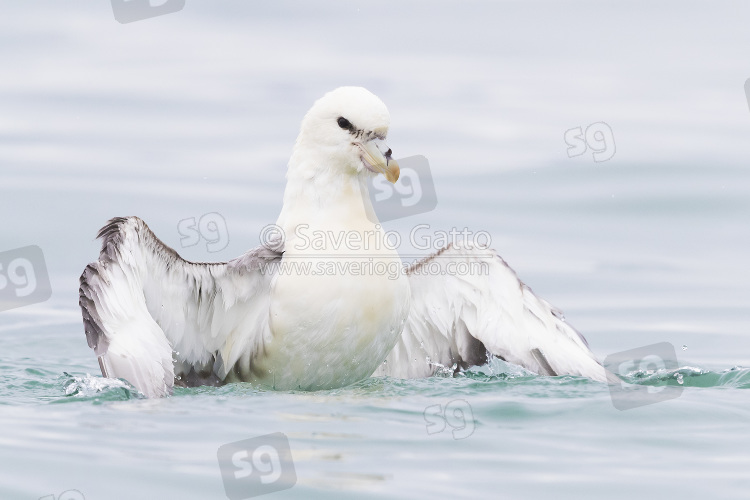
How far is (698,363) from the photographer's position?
1205cm

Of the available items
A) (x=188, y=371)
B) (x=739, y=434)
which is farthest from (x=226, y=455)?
(x=739, y=434)

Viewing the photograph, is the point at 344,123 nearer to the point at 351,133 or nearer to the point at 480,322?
the point at 351,133

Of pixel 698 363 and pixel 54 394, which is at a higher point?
pixel 54 394

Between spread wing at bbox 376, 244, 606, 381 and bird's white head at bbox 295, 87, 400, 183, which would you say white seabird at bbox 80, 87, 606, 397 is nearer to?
bird's white head at bbox 295, 87, 400, 183

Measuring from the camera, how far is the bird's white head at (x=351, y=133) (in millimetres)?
8945

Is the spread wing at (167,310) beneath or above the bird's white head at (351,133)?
beneath

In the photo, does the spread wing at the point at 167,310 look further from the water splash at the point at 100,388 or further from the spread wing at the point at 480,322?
the spread wing at the point at 480,322

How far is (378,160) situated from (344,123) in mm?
373

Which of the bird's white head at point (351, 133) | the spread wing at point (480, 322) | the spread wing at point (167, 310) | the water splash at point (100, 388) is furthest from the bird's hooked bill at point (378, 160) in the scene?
the water splash at point (100, 388)

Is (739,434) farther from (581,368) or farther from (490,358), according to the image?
(490,358)

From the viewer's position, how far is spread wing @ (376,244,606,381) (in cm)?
1000

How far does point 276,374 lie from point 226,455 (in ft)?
6.20

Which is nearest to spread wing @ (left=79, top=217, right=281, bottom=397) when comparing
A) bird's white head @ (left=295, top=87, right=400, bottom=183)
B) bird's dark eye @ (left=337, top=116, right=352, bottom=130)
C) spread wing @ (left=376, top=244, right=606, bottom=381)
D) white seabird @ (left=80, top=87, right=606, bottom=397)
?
white seabird @ (left=80, top=87, right=606, bottom=397)

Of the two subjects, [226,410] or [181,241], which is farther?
[181,241]
